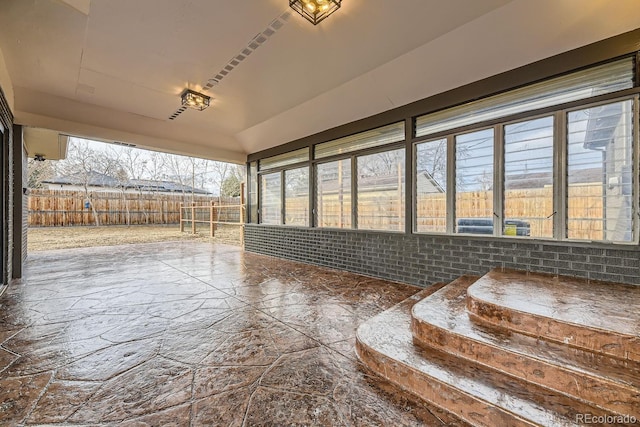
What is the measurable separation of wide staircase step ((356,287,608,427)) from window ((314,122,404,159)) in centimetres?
318

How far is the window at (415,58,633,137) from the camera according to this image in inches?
101

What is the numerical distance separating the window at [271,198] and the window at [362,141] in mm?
1536

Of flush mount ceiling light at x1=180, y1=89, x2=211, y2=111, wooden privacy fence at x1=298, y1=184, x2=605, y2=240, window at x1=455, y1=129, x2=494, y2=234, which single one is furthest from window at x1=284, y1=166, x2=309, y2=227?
window at x1=455, y1=129, x2=494, y2=234

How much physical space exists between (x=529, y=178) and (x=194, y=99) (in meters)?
4.83

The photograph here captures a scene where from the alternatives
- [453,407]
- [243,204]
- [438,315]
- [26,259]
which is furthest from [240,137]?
[453,407]

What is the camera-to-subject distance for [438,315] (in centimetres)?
215

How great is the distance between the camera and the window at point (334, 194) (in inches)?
199

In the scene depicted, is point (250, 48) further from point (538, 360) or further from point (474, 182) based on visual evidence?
point (538, 360)

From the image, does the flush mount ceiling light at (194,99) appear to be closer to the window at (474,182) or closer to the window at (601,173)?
the window at (474,182)

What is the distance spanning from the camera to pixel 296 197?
20.0 ft

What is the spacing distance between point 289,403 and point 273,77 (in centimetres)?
384

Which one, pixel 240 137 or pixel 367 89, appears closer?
pixel 367 89

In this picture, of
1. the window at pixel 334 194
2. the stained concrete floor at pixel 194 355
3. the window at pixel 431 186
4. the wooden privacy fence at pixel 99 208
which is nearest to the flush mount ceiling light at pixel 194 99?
the window at pixel 334 194

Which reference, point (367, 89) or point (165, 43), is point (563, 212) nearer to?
point (367, 89)
